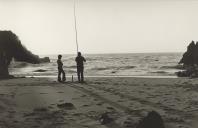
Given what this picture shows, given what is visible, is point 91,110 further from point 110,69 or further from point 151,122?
point 110,69

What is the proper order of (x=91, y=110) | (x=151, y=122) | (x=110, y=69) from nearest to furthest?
(x=151, y=122) → (x=91, y=110) → (x=110, y=69)

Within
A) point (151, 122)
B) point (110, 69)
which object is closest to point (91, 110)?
point (151, 122)

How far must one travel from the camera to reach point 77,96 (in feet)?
51.8

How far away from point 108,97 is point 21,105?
3659 millimetres

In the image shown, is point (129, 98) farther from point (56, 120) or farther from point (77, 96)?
point (56, 120)

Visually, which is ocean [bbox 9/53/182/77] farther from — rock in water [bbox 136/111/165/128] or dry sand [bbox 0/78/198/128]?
rock in water [bbox 136/111/165/128]

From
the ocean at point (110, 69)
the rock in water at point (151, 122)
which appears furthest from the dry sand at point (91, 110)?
the ocean at point (110, 69)

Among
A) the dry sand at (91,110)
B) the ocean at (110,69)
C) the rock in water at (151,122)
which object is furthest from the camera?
the ocean at (110,69)

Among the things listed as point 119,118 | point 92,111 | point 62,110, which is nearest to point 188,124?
point 119,118

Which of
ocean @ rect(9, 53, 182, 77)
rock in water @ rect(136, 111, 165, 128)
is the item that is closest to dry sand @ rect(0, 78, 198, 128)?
rock in water @ rect(136, 111, 165, 128)

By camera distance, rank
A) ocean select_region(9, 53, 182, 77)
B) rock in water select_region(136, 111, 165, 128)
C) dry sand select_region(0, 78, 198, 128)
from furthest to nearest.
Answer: ocean select_region(9, 53, 182, 77) → dry sand select_region(0, 78, 198, 128) → rock in water select_region(136, 111, 165, 128)

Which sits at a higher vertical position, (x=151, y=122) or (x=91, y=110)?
(x=151, y=122)

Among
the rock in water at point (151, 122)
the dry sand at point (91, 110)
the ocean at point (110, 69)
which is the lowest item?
the ocean at point (110, 69)

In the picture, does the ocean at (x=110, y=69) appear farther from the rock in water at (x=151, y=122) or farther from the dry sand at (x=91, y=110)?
the rock in water at (x=151, y=122)
